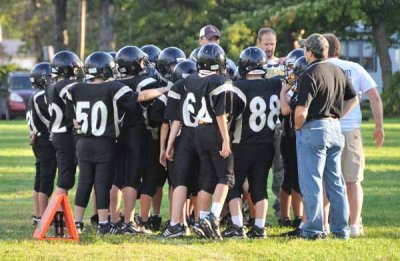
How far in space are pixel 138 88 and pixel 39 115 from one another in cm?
161

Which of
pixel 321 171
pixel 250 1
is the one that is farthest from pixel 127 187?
pixel 250 1

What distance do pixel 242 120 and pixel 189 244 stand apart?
1.57m

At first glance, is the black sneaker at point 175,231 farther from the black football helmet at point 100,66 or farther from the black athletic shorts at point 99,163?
the black football helmet at point 100,66

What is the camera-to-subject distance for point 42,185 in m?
12.9

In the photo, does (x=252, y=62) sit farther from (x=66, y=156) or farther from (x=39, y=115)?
(x=39, y=115)

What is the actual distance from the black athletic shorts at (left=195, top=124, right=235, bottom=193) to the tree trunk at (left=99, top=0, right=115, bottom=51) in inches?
1509

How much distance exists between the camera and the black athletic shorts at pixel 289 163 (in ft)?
39.8

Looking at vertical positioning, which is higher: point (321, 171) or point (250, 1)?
point (250, 1)

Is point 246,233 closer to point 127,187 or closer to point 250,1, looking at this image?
point 127,187

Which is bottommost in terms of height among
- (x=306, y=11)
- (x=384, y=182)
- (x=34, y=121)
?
(x=384, y=182)

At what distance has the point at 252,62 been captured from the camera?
11.4 m

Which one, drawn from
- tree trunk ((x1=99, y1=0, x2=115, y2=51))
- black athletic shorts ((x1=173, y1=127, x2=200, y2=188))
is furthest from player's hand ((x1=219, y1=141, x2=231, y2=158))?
tree trunk ((x1=99, y1=0, x2=115, y2=51))

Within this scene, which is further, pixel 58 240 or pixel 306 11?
pixel 306 11

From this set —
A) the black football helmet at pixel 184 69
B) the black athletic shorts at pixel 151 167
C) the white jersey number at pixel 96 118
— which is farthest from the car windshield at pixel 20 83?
the white jersey number at pixel 96 118
